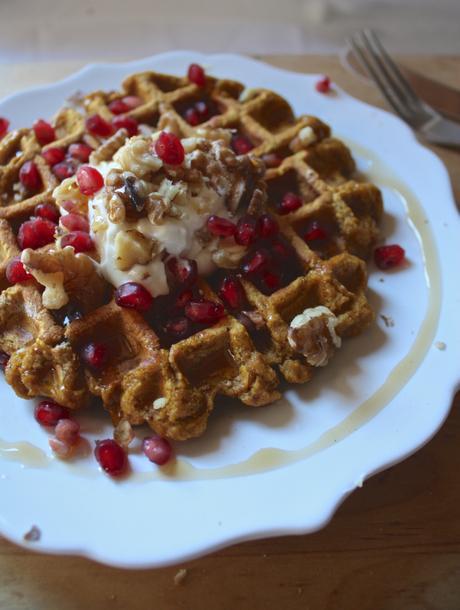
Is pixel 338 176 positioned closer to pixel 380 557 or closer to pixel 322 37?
pixel 380 557

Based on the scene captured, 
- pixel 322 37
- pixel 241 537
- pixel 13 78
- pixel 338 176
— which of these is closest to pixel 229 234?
pixel 338 176

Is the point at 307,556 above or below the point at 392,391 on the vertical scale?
below

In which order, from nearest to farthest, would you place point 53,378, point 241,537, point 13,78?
point 241,537 → point 53,378 → point 13,78

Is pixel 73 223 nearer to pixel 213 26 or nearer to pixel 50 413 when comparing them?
pixel 50 413

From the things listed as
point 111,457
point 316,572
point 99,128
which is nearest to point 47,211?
point 99,128

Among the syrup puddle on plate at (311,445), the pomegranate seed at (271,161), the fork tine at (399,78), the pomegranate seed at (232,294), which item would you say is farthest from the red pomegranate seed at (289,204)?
the fork tine at (399,78)

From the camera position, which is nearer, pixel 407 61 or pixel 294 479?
pixel 294 479

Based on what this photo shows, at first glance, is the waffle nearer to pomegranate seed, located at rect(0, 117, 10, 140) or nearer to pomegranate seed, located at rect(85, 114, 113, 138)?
pomegranate seed, located at rect(85, 114, 113, 138)
